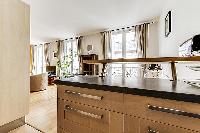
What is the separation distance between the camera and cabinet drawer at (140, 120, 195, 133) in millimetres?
984

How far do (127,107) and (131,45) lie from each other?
7182 millimetres

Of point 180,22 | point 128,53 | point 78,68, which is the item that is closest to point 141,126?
point 180,22

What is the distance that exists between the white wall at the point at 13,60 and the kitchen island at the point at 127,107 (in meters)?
1.45

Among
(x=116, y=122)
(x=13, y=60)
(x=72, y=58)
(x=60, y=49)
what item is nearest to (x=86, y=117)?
(x=116, y=122)

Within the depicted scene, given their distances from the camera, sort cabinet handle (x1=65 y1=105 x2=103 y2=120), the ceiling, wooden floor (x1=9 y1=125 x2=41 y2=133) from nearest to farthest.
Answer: cabinet handle (x1=65 y1=105 x2=103 y2=120) < wooden floor (x1=9 y1=125 x2=41 y2=133) < the ceiling

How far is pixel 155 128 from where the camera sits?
1.07m

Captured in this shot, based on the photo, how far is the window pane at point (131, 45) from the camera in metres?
8.01

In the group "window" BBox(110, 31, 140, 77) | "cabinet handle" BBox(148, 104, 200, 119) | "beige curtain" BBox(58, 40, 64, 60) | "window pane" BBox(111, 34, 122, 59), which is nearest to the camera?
"cabinet handle" BBox(148, 104, 200, 119)

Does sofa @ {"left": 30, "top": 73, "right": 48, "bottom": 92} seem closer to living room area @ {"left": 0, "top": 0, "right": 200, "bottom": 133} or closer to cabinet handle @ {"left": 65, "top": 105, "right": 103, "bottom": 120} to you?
living room area @ {"left": 0, "top": 0, "right": 200, "bottom": 133}

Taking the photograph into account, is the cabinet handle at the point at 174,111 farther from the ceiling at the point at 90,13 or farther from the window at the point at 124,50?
the window at the point at 124,50

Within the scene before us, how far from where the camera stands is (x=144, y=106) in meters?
1.12

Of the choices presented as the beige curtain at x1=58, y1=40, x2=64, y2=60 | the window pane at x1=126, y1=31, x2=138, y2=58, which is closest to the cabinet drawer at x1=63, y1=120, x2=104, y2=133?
the window pane at x1=126, y1=31, x2=138, y2=58

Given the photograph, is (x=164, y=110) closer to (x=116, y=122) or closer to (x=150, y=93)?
(x=150, y=93)

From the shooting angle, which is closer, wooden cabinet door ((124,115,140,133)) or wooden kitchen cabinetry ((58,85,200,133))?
wooden kitchen cabinetry ((58,85,200,133))
